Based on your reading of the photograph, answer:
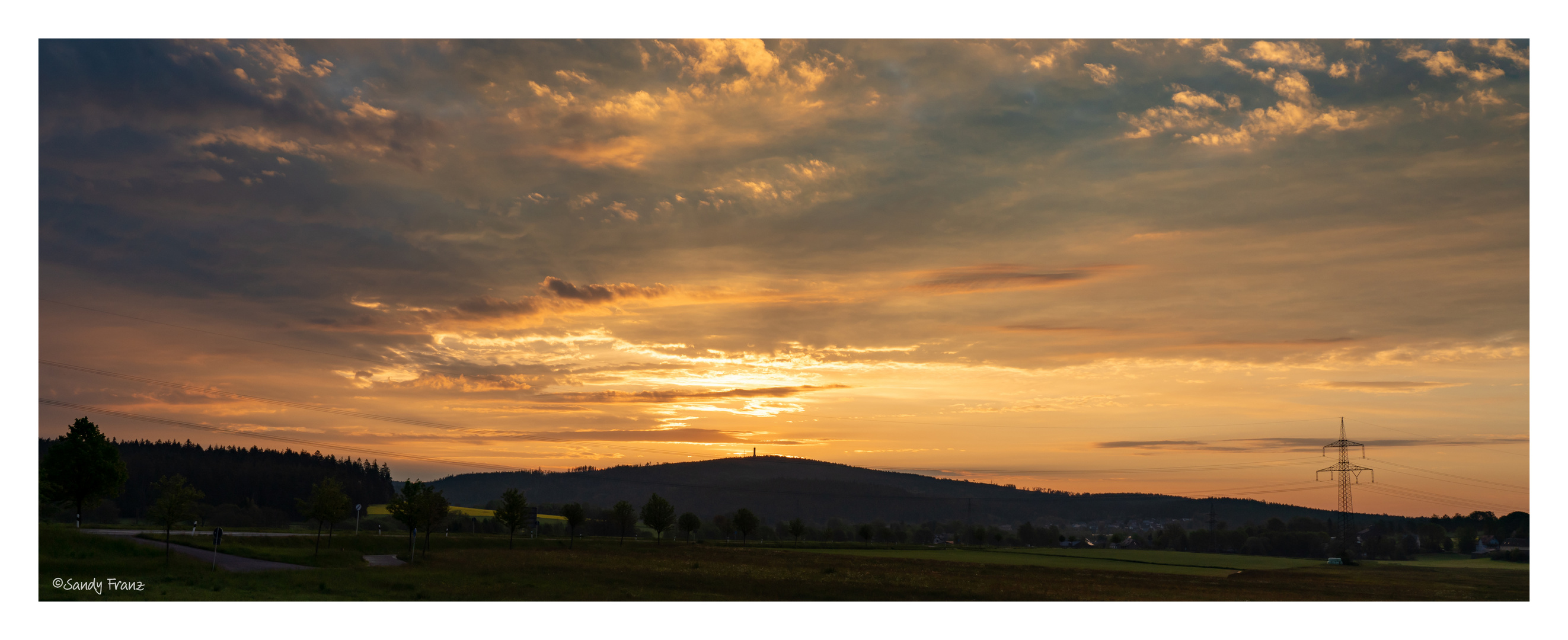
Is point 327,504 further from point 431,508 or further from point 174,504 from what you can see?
point 174,504

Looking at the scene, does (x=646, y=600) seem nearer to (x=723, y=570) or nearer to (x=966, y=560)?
(x=723, y=570)

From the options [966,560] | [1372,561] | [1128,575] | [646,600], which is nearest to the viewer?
[646,600]

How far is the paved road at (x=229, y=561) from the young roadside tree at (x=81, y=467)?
2179 cm

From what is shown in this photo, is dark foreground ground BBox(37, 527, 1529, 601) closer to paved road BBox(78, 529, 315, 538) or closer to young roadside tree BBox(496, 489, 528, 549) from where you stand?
paved road BBox(78, 529, 315, 538)

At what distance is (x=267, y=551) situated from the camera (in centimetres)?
7650

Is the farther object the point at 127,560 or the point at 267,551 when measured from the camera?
the point at 267,551

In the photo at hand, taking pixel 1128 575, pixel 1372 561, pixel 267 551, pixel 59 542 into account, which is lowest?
pixel 1372 561

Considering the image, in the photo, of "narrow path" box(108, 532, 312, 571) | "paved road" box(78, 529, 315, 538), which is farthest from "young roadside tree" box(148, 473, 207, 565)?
"paved road" box(78, 529, 315, 538)

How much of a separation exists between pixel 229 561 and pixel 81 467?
1367 inches

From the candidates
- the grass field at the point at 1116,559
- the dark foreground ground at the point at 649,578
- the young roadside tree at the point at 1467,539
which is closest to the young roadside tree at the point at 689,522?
the grass field at the point at 1116,559

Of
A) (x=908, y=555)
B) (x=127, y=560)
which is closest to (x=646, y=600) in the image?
(x=127, y=560)

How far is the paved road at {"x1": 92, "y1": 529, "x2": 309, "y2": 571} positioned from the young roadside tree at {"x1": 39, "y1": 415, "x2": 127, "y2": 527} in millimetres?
21791

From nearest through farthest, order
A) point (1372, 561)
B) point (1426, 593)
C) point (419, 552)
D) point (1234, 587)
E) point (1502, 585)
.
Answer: point (1426, 593) < point (1502, 585) < point (1234, 587) < point (419, 552) < point (1372, 561)

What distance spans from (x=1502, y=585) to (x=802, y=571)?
62.7m
